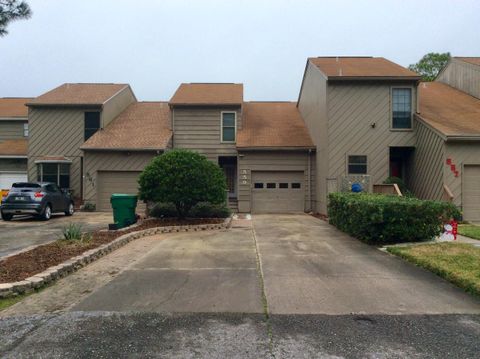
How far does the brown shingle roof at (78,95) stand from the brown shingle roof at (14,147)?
12.0 feet

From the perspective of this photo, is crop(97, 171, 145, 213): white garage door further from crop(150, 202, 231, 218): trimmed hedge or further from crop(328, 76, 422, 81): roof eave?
crop(328, 76, 422, 81): roof eave

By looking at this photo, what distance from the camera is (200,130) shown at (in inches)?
753

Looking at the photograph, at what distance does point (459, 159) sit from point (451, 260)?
8664 millimetres

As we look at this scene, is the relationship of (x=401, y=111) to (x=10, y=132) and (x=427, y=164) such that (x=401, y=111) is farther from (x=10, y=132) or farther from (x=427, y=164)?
(x=10, y=132)

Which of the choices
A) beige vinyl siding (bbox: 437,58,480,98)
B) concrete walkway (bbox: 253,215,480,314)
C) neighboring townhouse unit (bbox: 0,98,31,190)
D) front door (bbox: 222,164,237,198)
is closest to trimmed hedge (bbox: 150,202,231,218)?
concrete walkway (bbox: 253,215,480,314)

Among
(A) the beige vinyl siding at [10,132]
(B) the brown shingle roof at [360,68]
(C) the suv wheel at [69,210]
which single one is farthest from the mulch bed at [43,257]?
(A) the beige vinyl siding at [10,132]

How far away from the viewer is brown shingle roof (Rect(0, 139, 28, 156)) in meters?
21.7

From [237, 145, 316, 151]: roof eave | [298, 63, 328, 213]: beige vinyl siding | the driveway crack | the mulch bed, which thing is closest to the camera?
the driveway crack

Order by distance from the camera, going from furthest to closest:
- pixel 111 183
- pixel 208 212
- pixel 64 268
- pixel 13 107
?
pixel 13 107
pixel 111 183
pixel 208 212
pixel 64 268

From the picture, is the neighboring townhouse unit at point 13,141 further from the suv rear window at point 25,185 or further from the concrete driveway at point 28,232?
the concrete driveway at point 28,232

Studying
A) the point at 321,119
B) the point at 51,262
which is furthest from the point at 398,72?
the point at 51,262

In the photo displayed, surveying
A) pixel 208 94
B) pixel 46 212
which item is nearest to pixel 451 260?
pixel 46 212

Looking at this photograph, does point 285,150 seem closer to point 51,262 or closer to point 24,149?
point 51,262

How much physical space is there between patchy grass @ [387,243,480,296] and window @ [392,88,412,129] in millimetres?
8803
